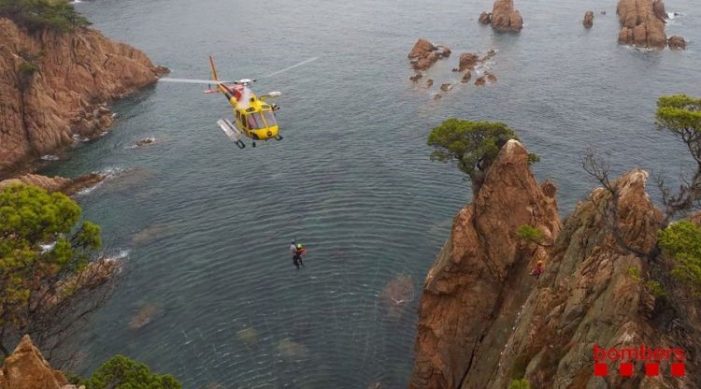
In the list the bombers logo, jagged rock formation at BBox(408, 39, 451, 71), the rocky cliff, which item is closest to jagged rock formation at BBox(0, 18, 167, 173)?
jagged rock formation at BBox(408, 39, 451, 71)

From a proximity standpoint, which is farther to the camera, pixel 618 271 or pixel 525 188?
pixel 525 188

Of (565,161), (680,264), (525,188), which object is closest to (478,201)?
(525,188)

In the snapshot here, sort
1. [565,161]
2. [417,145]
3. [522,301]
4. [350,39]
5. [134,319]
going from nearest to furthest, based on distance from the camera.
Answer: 1. [522,301]
2. [134,319]
3. [565,161]
4. [417,145]
5. [350,39]

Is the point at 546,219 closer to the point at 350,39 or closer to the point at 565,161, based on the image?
the point at 565,161

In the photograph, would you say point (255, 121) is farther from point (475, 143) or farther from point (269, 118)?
point (475, 143)

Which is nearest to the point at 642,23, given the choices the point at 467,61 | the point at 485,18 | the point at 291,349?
the point at 485,18
